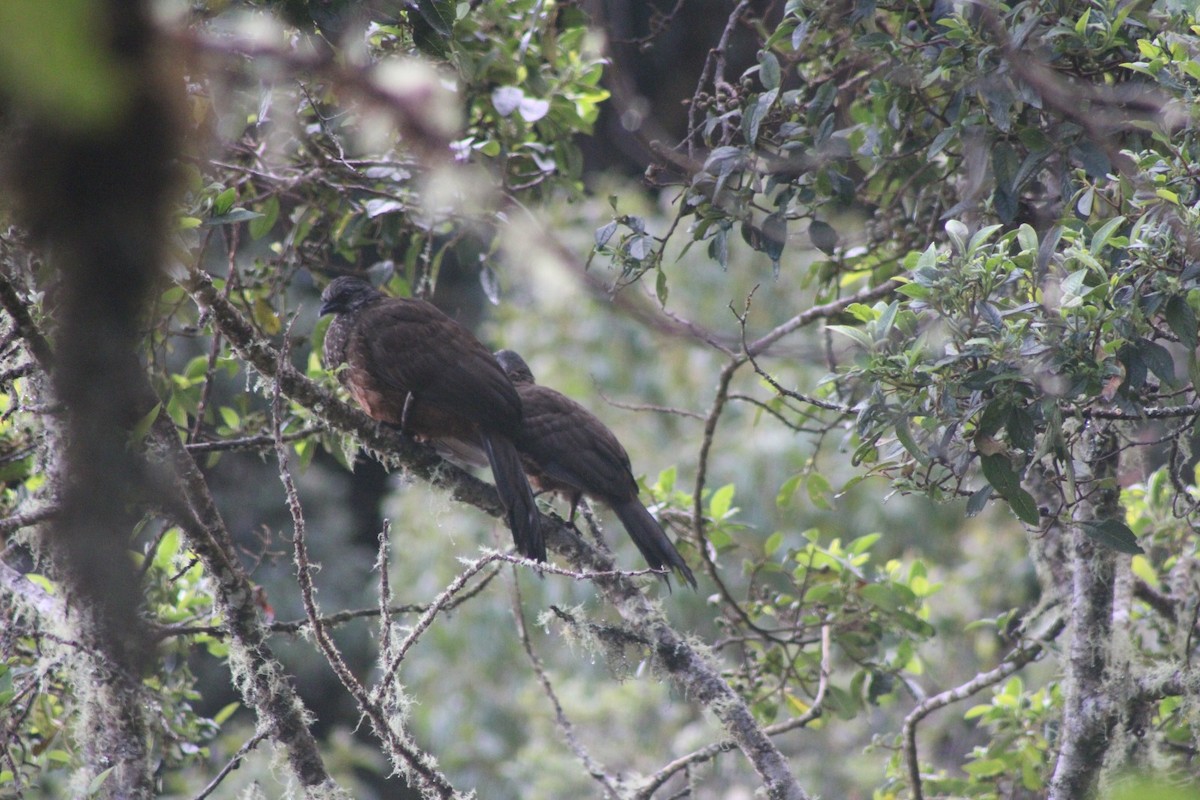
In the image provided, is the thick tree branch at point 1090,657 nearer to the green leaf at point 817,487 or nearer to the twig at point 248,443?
the green leaf at point 817,487

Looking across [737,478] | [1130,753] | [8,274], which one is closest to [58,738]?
[8,274]

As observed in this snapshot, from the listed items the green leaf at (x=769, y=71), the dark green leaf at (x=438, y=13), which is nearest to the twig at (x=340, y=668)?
the dark green leaf at (x=438, y=13)

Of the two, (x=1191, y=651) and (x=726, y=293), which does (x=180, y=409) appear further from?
(x=726, y=293)

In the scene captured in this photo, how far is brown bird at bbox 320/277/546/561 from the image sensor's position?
3391 millimetres

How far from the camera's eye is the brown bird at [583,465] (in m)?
3.39

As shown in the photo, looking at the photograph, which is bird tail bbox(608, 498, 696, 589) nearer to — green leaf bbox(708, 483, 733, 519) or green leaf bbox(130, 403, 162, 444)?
green leaf bbox(708, 483, 733, 519)

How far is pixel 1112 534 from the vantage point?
84.8 inches

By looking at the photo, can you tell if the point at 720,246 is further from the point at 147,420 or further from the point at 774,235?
the point at 147,420

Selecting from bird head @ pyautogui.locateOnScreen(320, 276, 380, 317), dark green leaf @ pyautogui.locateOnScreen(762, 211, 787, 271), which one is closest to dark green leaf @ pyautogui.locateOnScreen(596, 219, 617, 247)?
dark green leaf @ pyautogui.locateOnScreen(762, 211, 787, 271)

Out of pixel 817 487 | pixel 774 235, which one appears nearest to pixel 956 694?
pixel 817 487

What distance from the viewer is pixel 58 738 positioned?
3072mm

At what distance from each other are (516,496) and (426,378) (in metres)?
0.54

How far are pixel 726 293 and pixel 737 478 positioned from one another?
5.51ft

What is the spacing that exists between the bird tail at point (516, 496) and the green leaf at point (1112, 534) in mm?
1368
